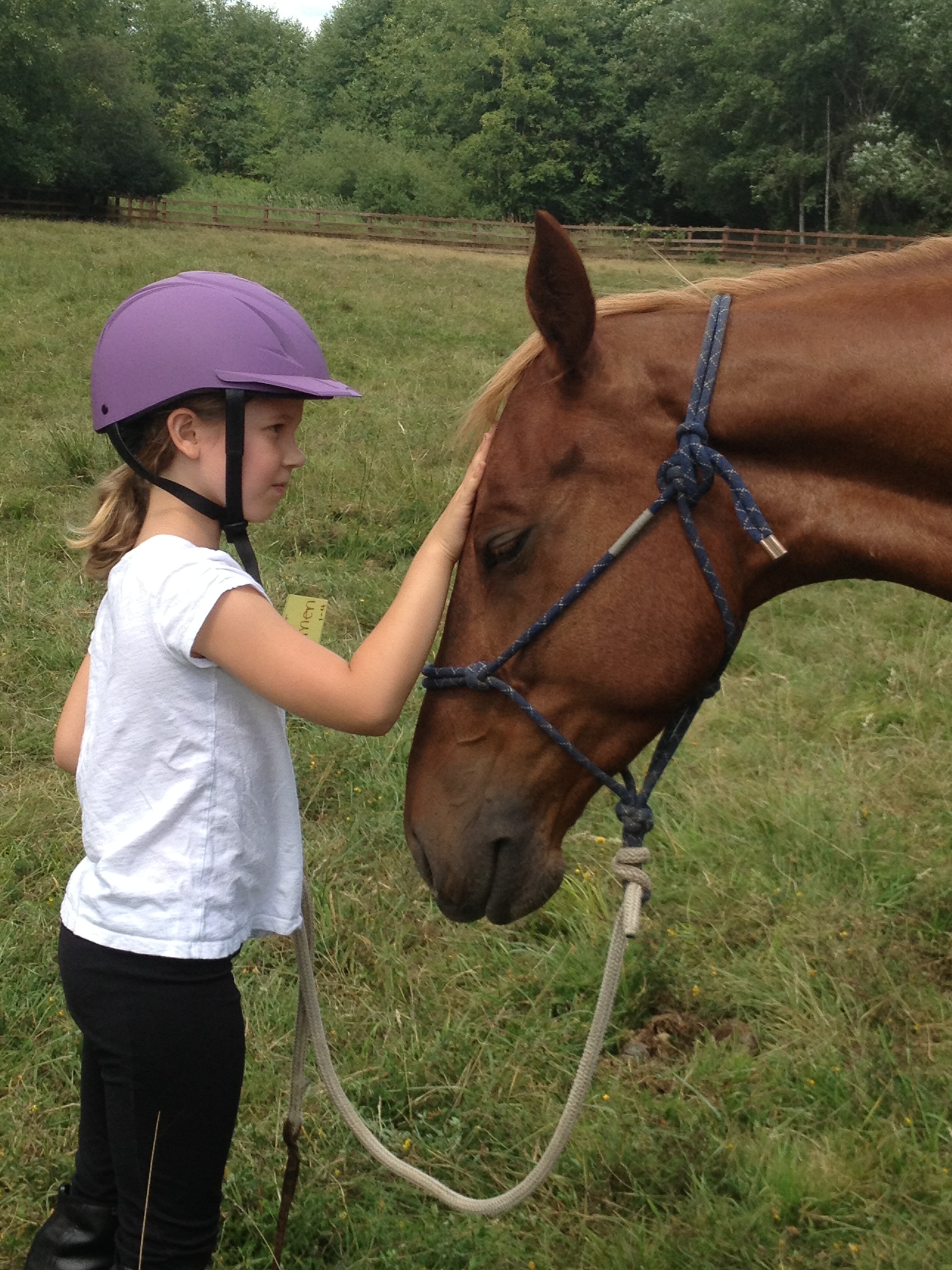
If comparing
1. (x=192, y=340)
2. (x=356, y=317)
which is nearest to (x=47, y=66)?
(x=356, y=317)

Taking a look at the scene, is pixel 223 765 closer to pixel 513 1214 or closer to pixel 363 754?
pixel 513 1214

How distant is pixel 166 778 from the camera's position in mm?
1628

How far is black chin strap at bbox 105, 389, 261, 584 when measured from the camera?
5.40 feet

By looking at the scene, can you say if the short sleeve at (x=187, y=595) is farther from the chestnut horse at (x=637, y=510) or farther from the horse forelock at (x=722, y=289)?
the horse forelock at (x=722, y=289)

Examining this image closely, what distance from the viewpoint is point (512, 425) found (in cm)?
172

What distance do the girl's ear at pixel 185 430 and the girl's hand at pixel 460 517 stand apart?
0.39 metres

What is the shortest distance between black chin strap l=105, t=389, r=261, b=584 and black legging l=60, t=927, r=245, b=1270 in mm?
633

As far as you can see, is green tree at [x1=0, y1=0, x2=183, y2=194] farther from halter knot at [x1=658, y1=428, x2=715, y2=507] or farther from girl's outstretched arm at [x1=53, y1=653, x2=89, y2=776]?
halter knot at [x1=658, y1=428, x2=715, y2=507]

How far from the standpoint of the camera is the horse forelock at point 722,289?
1.79m

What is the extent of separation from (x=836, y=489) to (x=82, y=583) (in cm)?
415

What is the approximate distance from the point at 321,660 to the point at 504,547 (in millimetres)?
343

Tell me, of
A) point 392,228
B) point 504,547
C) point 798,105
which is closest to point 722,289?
point 504,547

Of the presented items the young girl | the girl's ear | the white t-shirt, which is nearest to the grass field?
the young girl

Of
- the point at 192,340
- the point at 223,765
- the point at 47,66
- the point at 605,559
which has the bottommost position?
the point at 223,765
